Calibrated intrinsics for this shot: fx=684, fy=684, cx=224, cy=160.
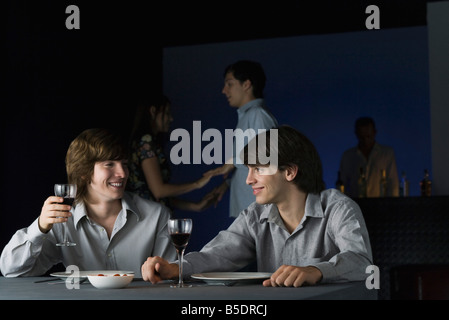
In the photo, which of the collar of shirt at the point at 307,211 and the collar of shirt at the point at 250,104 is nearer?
the collar of shirt at the point at 307,211

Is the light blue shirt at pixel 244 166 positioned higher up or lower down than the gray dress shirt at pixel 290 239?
higher up

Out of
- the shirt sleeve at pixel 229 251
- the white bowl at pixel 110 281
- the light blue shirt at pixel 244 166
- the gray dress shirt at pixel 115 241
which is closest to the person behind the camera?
the white bowl at pixel 110 281

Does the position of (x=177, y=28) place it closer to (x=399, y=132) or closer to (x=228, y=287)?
(x=399, y=132)

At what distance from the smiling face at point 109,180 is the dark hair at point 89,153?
23 millimetres

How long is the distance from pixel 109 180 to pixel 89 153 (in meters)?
0.13

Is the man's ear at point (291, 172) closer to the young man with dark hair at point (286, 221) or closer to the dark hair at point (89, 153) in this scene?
the young man with dark hair at point (286, 221)

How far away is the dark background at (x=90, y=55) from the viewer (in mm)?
4039

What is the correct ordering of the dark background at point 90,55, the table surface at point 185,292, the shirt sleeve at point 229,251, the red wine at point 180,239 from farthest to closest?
the dark background at point 90,55 < the shirt sleeve at point 229,251 < the red wine at point 180,239 < the table surface at point 185,292

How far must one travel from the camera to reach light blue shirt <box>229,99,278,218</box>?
12.4ft

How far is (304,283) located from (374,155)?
15.4 ft

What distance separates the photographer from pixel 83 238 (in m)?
2.62

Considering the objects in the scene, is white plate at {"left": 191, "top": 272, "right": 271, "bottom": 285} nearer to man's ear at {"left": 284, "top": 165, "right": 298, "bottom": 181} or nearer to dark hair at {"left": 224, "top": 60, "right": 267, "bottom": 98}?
man's ear at {"left": 284, "top": 165, "right": 298, "bottom": 181}

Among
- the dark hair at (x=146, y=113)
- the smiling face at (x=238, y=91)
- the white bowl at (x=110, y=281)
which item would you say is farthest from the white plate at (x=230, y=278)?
the smiling face at (x=238, y=91)
